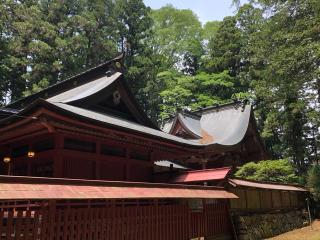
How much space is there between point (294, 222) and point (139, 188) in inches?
511

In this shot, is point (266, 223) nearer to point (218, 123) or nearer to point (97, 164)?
point (97, 164)

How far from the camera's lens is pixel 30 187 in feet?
22.6

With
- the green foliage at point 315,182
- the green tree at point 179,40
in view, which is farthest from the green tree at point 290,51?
the green tree at point 179,40

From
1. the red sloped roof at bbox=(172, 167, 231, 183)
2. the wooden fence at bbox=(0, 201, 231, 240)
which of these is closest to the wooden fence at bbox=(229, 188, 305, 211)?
the red sloped roof at bbox=(172, 167, 231, 183)

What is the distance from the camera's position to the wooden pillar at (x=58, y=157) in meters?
11.0

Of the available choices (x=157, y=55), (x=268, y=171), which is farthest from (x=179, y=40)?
(x=268, y=171)

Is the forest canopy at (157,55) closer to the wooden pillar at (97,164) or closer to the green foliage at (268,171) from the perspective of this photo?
the green foliage at (268,171)

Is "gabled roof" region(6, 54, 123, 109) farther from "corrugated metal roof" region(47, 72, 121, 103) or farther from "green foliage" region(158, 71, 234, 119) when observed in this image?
"green foliage" region(158, 71, 234, 119)

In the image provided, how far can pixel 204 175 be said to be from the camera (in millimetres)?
13820

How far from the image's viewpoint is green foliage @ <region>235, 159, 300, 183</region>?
2134 centimetres

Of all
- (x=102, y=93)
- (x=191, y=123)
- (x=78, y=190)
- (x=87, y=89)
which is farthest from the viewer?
(x=191, y=123)

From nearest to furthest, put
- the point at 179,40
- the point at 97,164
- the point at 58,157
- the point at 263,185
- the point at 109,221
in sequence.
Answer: the point at 109,221, the point at 58,157, the point at 97,164, the point at 263,185, the point at 179,40

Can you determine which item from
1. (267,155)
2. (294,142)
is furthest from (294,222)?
(294,142)

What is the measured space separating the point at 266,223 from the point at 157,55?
105 ft
